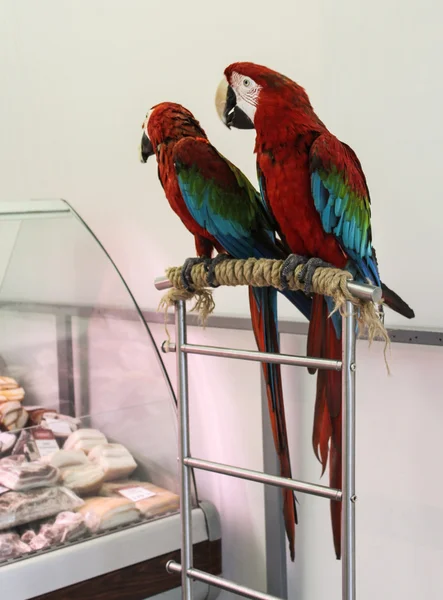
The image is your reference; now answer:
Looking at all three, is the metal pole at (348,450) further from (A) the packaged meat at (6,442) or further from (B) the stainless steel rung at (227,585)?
(A) the packaged meat at (6,442)

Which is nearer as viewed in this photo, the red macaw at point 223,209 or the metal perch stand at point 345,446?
the metal perch stand at point 345,446

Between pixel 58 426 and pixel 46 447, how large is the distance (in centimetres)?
6

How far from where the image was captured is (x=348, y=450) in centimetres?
99

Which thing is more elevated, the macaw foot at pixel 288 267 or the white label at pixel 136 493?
the macaw foot at pixel 288 267

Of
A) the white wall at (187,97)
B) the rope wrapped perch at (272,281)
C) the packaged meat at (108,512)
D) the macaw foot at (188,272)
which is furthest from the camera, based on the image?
the packaged meat at (108,512)

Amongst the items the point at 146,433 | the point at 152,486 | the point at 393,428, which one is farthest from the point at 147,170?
the point at 393,428

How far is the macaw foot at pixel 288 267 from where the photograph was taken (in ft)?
3.34

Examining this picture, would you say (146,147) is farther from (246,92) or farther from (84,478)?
(84,478)

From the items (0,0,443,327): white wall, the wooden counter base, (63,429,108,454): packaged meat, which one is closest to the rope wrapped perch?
(0,0,443,327): white wall

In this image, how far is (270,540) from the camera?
5.42 feet

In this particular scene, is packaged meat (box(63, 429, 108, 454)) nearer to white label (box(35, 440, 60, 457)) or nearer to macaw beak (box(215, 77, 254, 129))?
white label (box(35, 440, 60, 457))

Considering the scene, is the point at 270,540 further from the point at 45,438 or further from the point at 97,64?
the point at 97,64

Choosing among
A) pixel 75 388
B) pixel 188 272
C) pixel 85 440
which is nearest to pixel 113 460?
pixel 85 440

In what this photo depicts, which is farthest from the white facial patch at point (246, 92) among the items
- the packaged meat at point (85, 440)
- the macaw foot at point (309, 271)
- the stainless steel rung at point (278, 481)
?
the packaged meat at point (85, 440)
